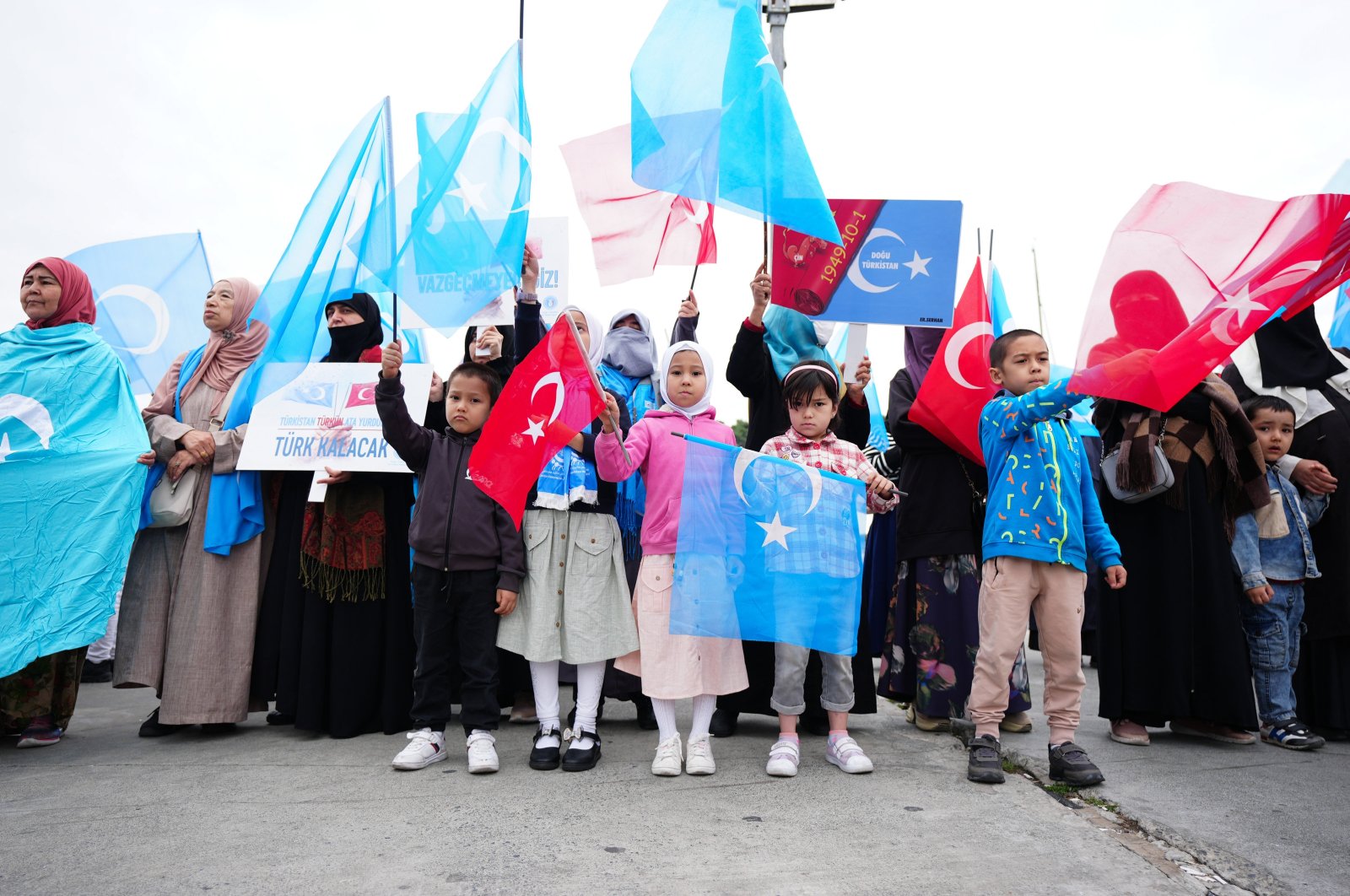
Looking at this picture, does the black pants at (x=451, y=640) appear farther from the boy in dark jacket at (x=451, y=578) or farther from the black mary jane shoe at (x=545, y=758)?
the black mary jane shoe at (x=545, y=758)

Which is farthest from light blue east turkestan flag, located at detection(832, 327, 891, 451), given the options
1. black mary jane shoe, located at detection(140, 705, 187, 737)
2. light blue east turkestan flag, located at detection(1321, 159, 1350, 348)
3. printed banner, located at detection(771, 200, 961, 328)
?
black mary jane shoe, located at detection(140, 705, 187, 737)

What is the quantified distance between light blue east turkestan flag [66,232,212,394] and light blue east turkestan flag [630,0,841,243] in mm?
3951

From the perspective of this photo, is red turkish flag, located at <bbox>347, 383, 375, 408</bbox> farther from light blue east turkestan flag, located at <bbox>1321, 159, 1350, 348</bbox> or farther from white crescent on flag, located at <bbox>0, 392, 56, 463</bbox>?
light blue east turkestan flag, located at <bbox>1321, 159, 1350, 348</bbox>

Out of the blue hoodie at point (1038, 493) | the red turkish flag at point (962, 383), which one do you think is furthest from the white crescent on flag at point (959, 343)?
the blue hoodie at point (1038, 493)

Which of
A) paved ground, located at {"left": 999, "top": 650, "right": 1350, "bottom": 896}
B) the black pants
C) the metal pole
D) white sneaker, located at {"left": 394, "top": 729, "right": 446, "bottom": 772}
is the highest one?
the metal pole

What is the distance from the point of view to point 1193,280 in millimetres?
3232

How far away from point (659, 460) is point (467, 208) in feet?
4.76

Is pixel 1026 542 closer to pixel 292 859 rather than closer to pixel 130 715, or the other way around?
pixel 292 859

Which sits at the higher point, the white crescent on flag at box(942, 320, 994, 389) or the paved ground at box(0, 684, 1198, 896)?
the white crescent on flag at box(942, 320, 994, 389)

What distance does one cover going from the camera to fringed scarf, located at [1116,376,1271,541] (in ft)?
14.1

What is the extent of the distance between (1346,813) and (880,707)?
256 centimetres

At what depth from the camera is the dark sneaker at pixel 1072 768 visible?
336 centimetres

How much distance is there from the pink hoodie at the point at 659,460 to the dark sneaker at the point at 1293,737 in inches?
113

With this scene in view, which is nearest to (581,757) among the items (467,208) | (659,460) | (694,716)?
(694,716)
